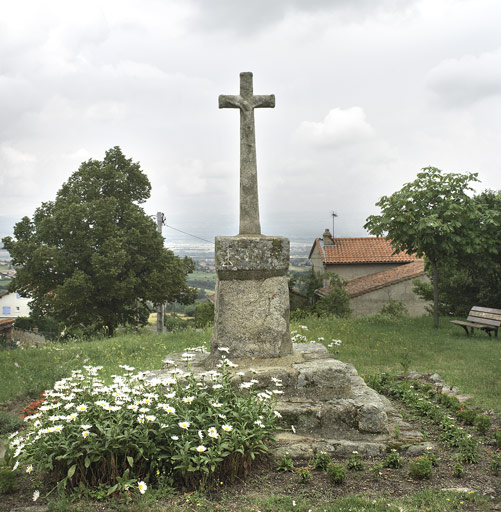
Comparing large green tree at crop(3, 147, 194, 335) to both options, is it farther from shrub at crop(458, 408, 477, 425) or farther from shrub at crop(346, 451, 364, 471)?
shrub at crop(346, 451, 364, 471)

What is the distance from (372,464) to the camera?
4480mm

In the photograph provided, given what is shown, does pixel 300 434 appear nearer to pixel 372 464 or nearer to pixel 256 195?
pixel 372 464

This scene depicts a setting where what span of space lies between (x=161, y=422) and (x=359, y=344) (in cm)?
792

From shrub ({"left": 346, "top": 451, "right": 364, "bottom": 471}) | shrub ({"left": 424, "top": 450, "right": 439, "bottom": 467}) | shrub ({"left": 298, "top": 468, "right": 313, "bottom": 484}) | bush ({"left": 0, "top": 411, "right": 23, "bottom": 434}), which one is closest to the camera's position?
shrub ({"left": 298, "top": 468, "right": 313, "bottom": 484})

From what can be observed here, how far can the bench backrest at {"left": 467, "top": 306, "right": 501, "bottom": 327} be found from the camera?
471 inches

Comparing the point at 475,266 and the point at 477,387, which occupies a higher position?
the point at 475,266

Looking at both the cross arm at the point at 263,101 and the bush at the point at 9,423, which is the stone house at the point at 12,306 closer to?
the bush at the point at 9,423

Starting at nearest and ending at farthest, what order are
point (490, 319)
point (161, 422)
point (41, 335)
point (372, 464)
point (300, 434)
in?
point (161, 422), point (372, 464), point (300, 434), point (490, 319), point (41, 335)

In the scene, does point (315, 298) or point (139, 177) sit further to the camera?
point (315, 298)

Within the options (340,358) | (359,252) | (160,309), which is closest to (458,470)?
(340,358)

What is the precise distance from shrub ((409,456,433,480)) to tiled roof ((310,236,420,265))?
1020 inches

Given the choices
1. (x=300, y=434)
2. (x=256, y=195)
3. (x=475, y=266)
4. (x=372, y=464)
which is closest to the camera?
(x=372, y=464)

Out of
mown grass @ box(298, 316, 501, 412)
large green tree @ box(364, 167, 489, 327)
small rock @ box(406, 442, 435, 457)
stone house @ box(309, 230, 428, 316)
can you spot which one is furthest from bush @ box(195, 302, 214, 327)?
small rock @ box(406, 442, 435, 457)

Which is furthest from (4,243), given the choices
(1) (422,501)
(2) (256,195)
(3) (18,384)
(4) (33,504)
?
(1) (422,501)
